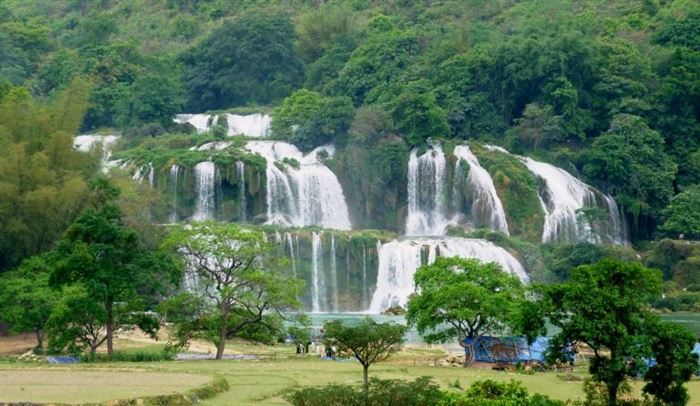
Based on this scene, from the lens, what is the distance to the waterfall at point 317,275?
77.1 meters

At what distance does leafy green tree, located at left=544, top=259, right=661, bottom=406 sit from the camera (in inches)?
1449

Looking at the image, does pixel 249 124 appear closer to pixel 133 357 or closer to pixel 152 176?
pixel 152 176

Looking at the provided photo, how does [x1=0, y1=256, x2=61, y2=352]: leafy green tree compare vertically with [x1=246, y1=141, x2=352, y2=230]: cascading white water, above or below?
below

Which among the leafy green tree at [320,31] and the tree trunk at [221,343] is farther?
the leafy green tree at [320,31]

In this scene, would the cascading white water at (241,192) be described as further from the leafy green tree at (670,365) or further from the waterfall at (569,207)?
the leafy green tree at (670,365)

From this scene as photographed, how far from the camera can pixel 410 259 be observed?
76.7 meters

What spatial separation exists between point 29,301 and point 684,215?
43.9 meters

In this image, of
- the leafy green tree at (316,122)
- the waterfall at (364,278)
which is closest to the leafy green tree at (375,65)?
the leafy green tree at (316,122)

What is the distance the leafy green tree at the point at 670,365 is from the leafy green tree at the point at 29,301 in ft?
77.4

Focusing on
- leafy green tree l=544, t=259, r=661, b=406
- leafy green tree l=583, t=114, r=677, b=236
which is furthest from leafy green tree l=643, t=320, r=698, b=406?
leafy green tree l=583, t=114, r=677, b=236

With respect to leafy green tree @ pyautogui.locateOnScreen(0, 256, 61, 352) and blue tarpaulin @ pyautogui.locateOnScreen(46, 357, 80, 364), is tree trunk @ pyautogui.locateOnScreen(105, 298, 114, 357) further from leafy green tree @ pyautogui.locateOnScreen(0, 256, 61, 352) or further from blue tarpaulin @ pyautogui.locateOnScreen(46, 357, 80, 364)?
leafy green tree @ pyautogui.locateOnScreen(0, 256, 61, 352)

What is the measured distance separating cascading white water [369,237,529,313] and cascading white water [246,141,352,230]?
839cm

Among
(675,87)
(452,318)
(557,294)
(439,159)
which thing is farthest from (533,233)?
(557,294)

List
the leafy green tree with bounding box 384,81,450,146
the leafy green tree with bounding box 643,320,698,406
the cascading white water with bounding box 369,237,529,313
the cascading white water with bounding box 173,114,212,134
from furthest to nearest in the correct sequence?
the cascading white water with bounding box 173,114,212,134 < the leafy green tree with bounding box 384,81,450,146 < the cascading white water with bounding box 369,237,529,313 < the leafy green tree with bounding box 643,320,698,406
